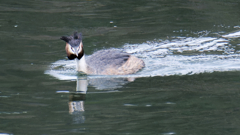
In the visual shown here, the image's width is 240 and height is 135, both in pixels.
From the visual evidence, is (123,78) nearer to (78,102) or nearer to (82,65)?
(82,65)

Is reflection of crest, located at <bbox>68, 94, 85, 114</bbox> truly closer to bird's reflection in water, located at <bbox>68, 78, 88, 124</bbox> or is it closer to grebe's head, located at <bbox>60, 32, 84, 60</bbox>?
bird's reflection in water, located at <bbox>68, 78, 88, 124</bbox>

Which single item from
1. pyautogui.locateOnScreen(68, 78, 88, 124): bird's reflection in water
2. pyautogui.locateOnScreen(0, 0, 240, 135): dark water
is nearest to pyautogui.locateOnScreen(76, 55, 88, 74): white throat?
pyautogui.locateOnScreen(0, 0, 240, 135): dark water

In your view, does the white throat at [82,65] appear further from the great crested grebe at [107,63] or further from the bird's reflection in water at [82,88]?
the bird's reflection in water at [82,88]

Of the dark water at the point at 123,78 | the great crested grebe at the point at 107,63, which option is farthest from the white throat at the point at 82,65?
the dark water at the point at 123,78

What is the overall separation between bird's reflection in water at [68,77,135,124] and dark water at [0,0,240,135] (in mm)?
20

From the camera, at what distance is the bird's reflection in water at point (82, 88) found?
7310 millimetres

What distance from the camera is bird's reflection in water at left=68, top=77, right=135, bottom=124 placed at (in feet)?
24.0

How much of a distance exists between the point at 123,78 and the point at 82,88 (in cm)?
148

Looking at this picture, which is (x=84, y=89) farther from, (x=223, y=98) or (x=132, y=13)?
(x=132, y=13)

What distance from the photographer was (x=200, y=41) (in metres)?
13.5

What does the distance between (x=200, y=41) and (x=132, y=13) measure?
4.37 meters

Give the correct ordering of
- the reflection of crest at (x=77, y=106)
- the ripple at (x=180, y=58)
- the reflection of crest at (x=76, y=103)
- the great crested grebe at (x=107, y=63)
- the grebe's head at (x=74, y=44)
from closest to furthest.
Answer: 1. the reflection of crest at (x=77, y=106)
2. the reflection of crest at (x=76, y=103)
3. the grebe's head at (x=74, y=44)
4. the great crested grebe at (x=107, y=63)
5. the ripple at (x=180, y=58)

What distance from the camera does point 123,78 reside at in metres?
10.4

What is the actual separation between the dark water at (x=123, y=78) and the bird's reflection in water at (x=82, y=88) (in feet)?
0.07
